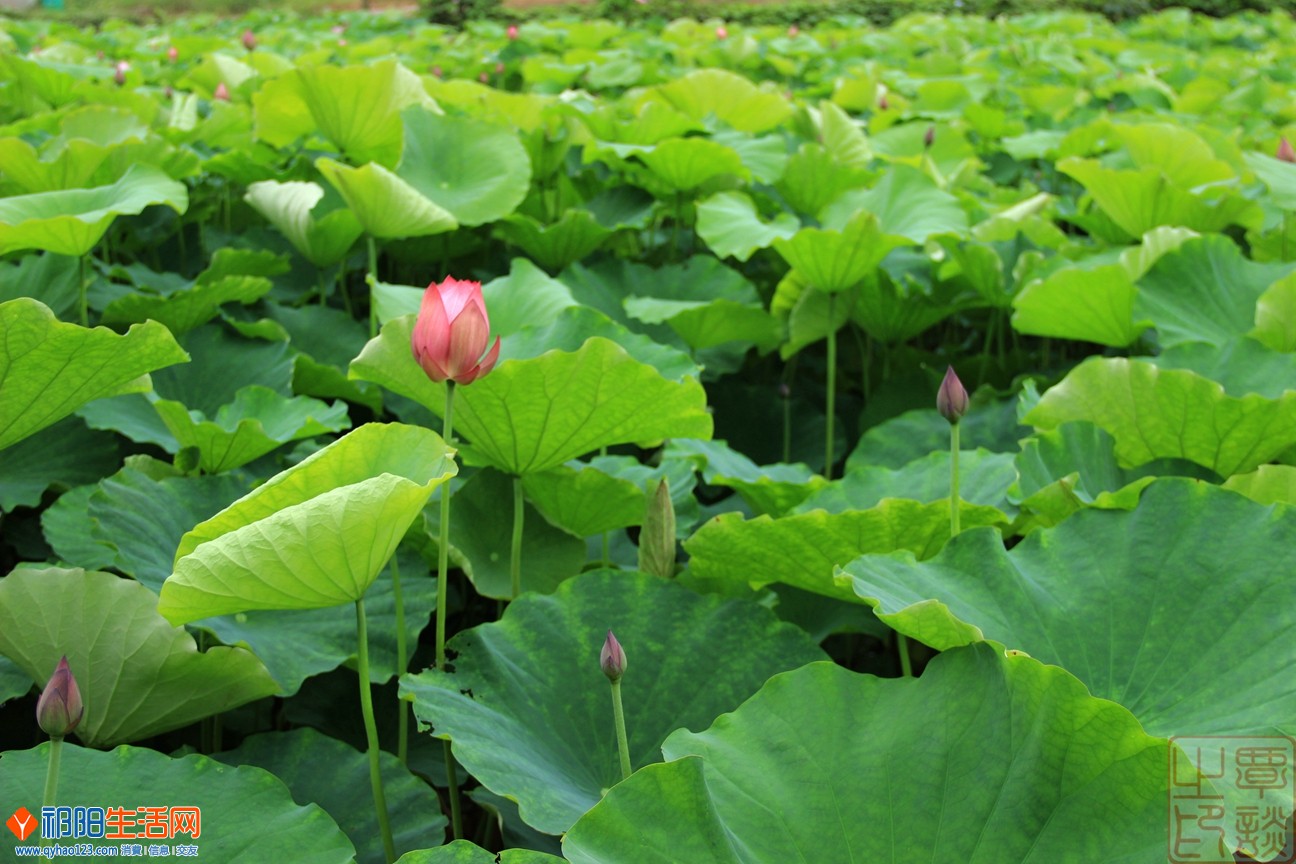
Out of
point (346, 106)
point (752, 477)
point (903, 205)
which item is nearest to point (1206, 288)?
point (903, 205)

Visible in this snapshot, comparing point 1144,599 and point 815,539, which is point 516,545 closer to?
point 815,539

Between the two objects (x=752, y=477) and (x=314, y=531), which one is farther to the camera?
(x=752, y=477)

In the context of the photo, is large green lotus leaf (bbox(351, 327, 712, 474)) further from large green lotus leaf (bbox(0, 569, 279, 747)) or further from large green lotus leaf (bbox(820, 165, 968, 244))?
large green lotus leaf (bbox(820, 165, 968, 244))

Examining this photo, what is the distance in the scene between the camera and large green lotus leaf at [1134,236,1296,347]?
163 cm

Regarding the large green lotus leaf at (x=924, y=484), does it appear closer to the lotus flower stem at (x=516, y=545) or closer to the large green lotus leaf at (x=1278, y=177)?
the lotus flower stem at (x=516, y=545)

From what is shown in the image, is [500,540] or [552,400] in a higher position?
[552,400]

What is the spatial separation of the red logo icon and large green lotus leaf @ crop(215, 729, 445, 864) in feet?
0.60

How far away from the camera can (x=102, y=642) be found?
98cm

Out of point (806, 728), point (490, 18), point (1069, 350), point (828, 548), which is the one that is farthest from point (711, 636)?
point (490, 18)

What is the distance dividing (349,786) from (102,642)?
262 millimetres

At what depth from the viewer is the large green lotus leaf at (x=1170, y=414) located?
1.20 m

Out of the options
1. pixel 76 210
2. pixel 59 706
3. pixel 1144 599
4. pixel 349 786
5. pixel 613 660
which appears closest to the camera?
pixel 59 706

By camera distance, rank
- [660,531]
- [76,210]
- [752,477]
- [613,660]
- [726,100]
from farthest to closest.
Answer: [726,100] → [76,210] → [752,477] → [660,531] → [613,660]

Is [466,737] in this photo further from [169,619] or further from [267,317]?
[267,317]
